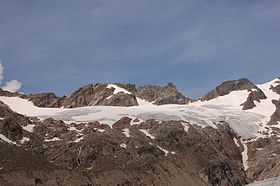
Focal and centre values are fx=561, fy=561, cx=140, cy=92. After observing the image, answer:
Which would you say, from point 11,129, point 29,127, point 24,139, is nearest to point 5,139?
point 11,129

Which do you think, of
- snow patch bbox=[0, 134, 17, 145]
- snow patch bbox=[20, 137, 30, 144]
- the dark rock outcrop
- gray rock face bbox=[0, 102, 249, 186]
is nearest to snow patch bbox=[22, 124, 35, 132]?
gray rock face bbox=[0, 102, 249, 186]

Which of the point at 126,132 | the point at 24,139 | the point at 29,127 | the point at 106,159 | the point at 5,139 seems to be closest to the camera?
the point at 5,139

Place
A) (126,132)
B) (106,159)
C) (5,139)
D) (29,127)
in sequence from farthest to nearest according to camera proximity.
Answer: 1. (126,132)
2. (29,127)
3. (106,159)
4. (5,139)

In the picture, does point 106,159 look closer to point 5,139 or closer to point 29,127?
point 5,139

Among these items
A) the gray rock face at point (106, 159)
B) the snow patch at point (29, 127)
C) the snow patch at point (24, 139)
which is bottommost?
the gray rock face at point (106, 159)

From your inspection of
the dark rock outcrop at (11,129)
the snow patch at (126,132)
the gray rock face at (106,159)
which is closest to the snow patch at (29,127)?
the gray rock face at (106,159)

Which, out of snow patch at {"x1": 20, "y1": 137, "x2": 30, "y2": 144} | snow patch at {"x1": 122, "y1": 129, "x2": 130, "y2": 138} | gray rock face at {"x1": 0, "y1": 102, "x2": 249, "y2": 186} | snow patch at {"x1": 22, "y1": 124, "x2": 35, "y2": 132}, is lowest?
gray rock face at {"x1": 0, "y1": 102, "x2": 249, "y2": 186}

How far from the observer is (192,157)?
187625 mm

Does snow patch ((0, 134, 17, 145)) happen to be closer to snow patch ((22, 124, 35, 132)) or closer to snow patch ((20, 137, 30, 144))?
snow patch ((20, 137, 30, 144))

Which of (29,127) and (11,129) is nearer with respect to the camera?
(11,129)

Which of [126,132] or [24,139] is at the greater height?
[126,132]

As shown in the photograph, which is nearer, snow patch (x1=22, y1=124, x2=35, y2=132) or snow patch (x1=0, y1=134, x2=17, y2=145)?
snow patch (x1=0, y1=134, x2=17, y2=145)

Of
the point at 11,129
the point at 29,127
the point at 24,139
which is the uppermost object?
the point at 29,127

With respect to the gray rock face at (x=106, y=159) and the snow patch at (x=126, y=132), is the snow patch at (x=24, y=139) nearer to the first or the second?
the gray rock face at (x=106, y=159)
